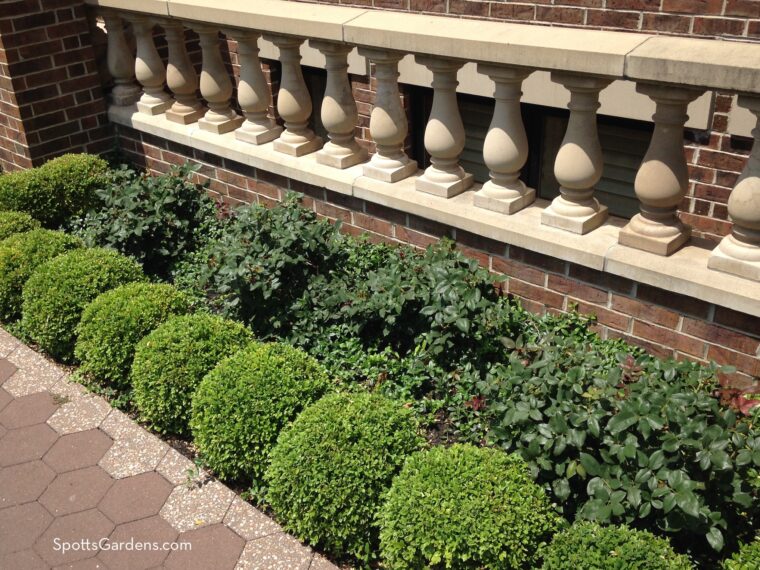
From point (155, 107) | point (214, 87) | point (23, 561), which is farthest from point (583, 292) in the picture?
point (155, 107)

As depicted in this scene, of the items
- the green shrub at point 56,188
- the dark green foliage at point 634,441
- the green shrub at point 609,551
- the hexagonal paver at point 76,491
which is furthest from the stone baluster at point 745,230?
the green shrub at point 56,188

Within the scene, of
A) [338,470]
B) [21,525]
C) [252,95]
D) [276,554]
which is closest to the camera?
[338,470]

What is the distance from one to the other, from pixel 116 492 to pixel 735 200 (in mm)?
2867

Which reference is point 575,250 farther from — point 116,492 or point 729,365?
point 116,492

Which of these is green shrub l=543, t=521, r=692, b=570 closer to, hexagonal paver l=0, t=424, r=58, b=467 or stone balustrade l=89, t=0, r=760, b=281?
stone balustrade l=89, t=0, r=760, b=281

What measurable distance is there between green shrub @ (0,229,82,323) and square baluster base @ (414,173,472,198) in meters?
2.25

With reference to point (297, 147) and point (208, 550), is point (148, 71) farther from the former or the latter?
point (208, 550)

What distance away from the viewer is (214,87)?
17.1 ft

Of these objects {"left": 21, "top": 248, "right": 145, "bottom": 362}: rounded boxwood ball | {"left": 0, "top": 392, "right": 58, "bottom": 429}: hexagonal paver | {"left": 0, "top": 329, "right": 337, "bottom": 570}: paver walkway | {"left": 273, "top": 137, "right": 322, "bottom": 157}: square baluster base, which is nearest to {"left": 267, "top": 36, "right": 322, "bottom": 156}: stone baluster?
{"left": 273, "top": 137, "right": 322, "bottom": 157}: square baluster base

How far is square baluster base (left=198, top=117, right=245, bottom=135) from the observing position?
532 cm

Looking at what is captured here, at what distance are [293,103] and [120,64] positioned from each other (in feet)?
6.30

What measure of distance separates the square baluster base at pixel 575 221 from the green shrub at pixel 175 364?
5.22ft

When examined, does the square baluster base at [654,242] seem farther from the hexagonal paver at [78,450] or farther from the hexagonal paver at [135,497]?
the hexagonal paver at [78,450]

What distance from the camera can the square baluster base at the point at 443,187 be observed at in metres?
4.11
